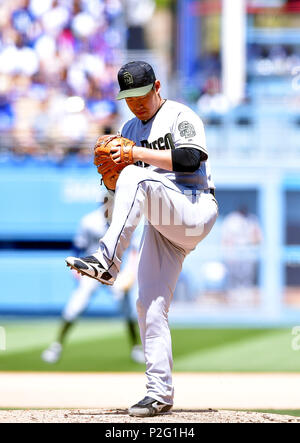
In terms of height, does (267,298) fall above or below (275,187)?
below

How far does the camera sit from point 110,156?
4625 millimetres

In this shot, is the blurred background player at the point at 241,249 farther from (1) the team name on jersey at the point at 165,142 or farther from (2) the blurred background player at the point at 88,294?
(1) the team name on jersey at the point at 165,142

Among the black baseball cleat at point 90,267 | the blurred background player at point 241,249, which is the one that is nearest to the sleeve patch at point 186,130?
the black baseball cleat at point 90,267

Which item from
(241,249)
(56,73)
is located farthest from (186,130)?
(56,73)

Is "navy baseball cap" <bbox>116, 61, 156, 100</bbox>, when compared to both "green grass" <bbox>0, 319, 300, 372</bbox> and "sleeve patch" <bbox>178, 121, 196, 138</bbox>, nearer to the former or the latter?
"sleeve patch" <bbox>178, 121, 196, 138</bbox>

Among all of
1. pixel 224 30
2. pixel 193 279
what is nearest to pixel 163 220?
pixel 193 279

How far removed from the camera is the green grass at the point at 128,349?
28.3 feet

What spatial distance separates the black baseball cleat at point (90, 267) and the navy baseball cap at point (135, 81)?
905mm

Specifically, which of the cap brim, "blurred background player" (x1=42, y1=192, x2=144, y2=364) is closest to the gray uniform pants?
the cap brim

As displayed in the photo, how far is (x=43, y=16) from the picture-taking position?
1452 centimetres

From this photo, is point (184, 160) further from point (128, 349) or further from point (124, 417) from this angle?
point (128, 349)

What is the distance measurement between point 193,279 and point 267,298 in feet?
3.84

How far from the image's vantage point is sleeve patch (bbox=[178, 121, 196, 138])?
15.5 feet
